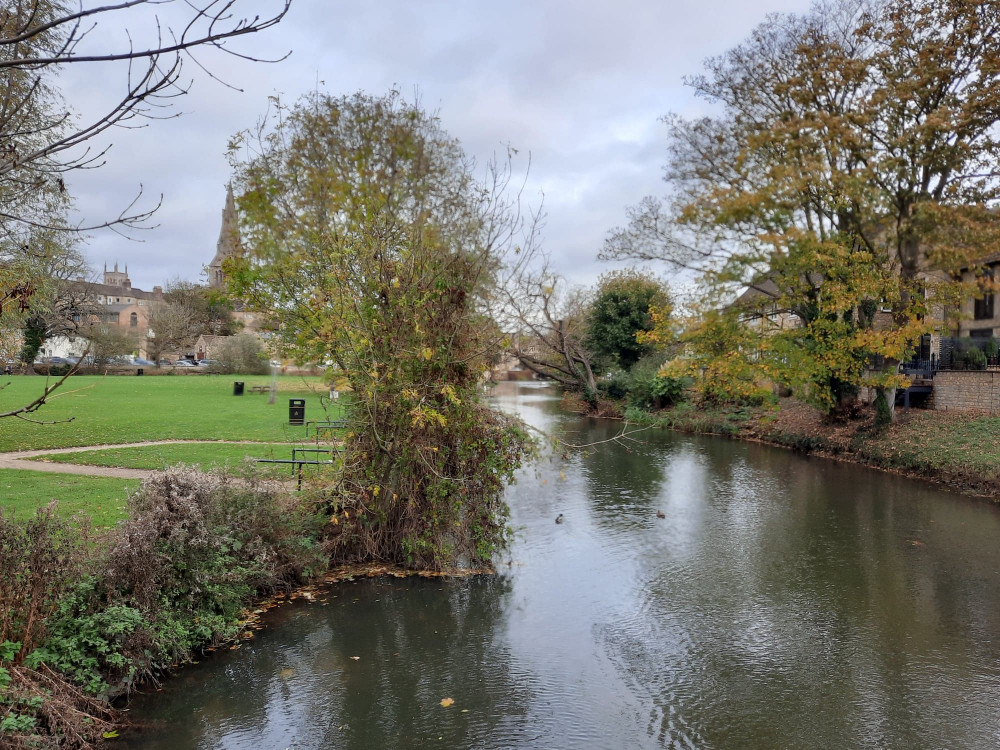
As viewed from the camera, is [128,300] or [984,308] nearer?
[984,308]

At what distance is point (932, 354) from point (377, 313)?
24.2 metres

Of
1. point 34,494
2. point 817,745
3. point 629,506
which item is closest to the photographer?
point 817,745

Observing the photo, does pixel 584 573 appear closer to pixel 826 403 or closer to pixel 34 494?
pixel 34 494

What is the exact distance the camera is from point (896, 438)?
19.9m

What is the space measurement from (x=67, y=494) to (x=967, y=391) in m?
23.7

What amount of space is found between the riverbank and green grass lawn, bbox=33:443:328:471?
966 centimetres

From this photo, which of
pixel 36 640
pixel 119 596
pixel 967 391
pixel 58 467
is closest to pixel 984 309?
pixel 967 391

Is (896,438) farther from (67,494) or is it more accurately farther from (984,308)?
(67,494)

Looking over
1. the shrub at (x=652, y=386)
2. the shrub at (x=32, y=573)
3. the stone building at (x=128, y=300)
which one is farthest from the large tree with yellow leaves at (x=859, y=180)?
the stone building at (x=128, y=300)

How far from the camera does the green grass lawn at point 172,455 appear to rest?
46.6ft

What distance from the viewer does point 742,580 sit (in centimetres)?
946

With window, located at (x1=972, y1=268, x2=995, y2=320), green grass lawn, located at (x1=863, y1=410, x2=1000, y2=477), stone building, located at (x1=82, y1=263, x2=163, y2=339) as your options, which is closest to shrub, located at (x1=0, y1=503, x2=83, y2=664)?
green grass lawn, located at (x1=863, y1=410, x2=1000, y2=477)

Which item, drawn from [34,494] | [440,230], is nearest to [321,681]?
[440,230]

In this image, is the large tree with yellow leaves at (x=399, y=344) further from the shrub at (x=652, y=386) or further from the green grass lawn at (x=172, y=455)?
the shrub at (x=652, y=386)
